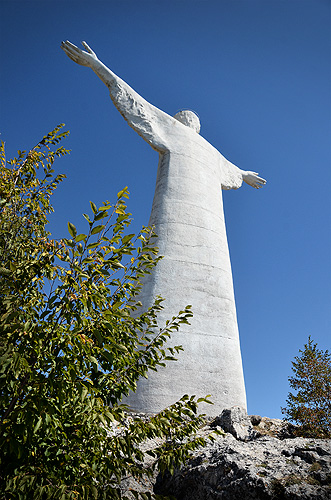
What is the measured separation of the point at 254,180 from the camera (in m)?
11.3

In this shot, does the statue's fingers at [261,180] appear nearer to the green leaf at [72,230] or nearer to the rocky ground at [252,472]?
the rocky ground at [252,472]

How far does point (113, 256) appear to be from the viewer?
2598 millimetres

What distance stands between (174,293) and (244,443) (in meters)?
2.99

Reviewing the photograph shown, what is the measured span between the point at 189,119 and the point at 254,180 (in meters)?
2.89

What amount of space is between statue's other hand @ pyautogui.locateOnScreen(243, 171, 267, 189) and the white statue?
1104 mm

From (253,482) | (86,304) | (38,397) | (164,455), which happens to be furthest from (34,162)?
(253,482)

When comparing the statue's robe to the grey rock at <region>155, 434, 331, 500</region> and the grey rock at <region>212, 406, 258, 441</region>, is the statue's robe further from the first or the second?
the grey rock at <region>155, 434, 331, 500</region>

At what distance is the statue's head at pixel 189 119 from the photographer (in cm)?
986

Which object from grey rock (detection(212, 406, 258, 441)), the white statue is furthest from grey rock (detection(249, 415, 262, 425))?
the white statue

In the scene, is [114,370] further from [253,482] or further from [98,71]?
[98,71]

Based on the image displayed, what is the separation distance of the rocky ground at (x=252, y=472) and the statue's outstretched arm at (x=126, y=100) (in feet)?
21.3

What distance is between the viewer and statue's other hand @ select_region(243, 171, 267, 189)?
11227 millimetres

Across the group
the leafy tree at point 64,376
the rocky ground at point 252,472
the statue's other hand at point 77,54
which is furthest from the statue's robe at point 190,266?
the leafy tree at point 64,376

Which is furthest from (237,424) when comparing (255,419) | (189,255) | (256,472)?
(189,255)
